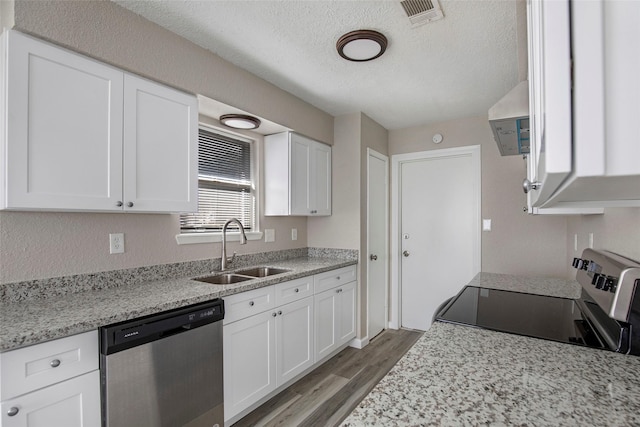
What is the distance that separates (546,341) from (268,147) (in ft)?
8.37

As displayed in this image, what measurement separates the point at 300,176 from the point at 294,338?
4.66 feet

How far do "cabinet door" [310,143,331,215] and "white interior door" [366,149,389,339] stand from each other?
438 millimetres

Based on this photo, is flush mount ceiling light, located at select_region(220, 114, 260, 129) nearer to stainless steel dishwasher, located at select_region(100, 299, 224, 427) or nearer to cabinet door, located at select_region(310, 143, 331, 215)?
cabinet door, located at select_region(310, 143, 331, 215)

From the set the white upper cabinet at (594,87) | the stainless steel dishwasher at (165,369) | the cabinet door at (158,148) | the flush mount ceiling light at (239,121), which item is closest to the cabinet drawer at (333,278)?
the stainless steel dishwasher at (165,369)

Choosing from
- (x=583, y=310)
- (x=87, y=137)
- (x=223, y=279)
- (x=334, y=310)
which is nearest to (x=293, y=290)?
(x=223, y=279)

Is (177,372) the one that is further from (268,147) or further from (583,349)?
(268,147)

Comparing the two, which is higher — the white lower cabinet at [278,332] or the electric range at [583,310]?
the electric range at [583,310]

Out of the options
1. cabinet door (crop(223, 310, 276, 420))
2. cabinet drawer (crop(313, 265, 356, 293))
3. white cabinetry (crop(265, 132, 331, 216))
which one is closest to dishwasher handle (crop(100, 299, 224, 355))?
cabinet door (crop(223, 310, 276, 420))

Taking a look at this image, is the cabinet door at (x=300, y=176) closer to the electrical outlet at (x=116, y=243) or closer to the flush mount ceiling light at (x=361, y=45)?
the flush mount ceiling light at (x=361, y=45)

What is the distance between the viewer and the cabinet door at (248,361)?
1.90 metres

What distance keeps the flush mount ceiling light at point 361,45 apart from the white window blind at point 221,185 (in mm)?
1263

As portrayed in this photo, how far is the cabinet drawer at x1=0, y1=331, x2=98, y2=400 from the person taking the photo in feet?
3.63

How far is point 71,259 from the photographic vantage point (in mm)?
1706

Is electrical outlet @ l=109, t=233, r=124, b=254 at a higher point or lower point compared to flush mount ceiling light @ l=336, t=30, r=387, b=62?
lower
